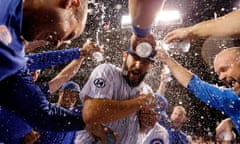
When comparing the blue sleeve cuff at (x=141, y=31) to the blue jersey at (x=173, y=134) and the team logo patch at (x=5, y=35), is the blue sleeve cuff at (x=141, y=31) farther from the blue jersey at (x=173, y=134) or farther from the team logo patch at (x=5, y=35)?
the blue jersey at (x=173, y=134)

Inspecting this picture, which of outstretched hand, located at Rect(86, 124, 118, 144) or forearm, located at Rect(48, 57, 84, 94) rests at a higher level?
forearm, located at Rect(48, 57, 84, 94)

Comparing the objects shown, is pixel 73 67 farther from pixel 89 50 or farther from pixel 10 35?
pixel 10 35

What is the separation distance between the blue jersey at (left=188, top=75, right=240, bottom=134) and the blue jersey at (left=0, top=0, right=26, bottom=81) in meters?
2.07

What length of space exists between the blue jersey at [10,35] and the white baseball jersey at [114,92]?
82 centimetres

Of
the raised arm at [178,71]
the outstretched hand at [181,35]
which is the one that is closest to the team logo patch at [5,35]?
the outstretched hand at [181,35]

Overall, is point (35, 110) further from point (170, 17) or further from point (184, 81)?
point (170, 17)

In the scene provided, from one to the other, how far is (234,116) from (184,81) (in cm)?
70

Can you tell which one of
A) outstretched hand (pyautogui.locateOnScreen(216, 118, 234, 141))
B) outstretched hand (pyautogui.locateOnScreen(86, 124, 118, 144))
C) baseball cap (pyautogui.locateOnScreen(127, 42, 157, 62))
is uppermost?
baseball cap (pyautogui.locateOnScreen(127, 42, 157, 62))

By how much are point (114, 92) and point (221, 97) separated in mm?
1188

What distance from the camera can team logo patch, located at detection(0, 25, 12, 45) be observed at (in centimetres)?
162

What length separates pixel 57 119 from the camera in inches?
80.6

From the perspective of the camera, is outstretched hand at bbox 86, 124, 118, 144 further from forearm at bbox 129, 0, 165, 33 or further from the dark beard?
forearm at bbox 129, 0, 165, 33

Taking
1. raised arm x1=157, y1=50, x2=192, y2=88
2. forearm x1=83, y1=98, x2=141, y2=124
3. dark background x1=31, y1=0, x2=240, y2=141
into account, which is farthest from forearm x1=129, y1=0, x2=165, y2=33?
dark background x1=31, y1=0, x2=240, y2=141

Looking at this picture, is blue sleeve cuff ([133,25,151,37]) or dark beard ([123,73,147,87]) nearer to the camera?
blue sleeve cuff ([133,25,151,37])
